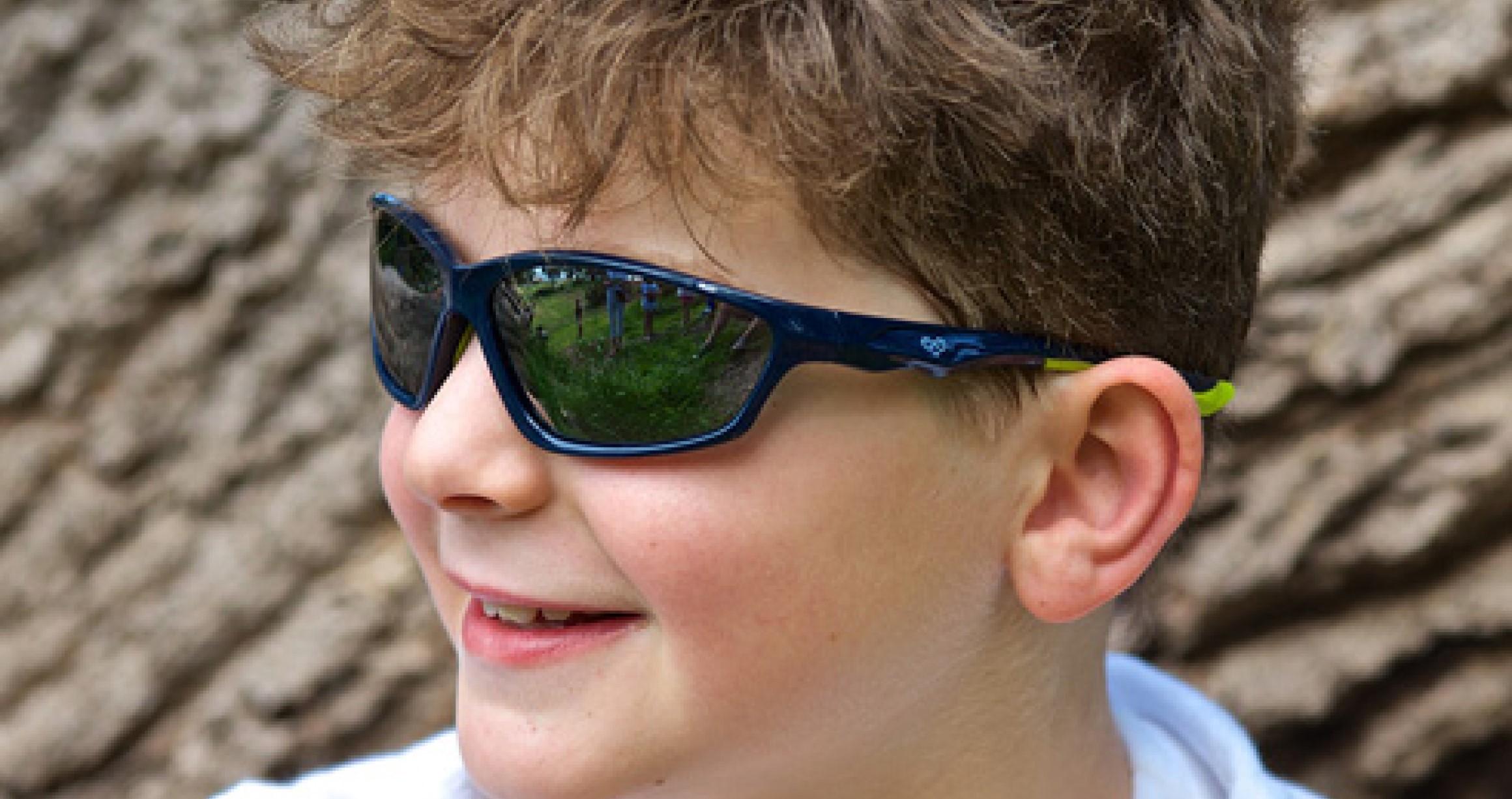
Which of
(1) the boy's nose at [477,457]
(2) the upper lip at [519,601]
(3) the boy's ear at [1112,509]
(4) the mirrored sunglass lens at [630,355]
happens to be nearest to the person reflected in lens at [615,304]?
(4) the mirrored sunglass lens at [630,355]

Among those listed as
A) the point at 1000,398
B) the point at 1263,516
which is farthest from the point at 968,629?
the point at 1263,516

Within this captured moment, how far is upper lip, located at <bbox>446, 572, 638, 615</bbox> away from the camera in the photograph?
148cm

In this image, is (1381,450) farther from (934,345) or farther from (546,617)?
(546,617)

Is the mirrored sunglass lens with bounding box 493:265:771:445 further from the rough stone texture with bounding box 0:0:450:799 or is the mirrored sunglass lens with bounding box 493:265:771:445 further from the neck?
the rough stone texture with bounding box 0:0:450:799

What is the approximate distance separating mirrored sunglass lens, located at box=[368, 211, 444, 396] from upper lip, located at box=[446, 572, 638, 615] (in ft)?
0.65

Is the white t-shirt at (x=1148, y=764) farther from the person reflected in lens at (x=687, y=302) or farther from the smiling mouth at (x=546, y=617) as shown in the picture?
the person reflected in lens at (x=687, y=302)

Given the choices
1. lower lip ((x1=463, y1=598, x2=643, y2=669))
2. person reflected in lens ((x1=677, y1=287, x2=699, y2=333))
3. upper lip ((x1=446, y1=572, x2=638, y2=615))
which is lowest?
lower lip ((x1=463, y1=598, x2=643, y2=669))

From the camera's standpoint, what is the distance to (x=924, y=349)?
4.72ft

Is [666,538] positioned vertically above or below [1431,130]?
above

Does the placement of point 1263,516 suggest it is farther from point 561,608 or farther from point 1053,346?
point 561,608

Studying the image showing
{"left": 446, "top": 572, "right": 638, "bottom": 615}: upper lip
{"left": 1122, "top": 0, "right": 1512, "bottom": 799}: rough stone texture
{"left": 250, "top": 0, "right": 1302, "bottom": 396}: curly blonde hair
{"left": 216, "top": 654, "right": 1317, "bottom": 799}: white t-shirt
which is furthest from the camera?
{"left": 1122, "top": 0, "right": 1512, "bottom": 799}: rough stone texture

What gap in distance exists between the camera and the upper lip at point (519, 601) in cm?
148

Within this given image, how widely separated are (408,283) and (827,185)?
455 mm

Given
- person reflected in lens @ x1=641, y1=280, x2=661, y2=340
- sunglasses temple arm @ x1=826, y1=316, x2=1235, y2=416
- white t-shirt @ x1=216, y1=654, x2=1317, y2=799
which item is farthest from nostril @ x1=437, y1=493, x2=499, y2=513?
white t-shirt @ x1=216, y1=654, x2=1317, y2=799
